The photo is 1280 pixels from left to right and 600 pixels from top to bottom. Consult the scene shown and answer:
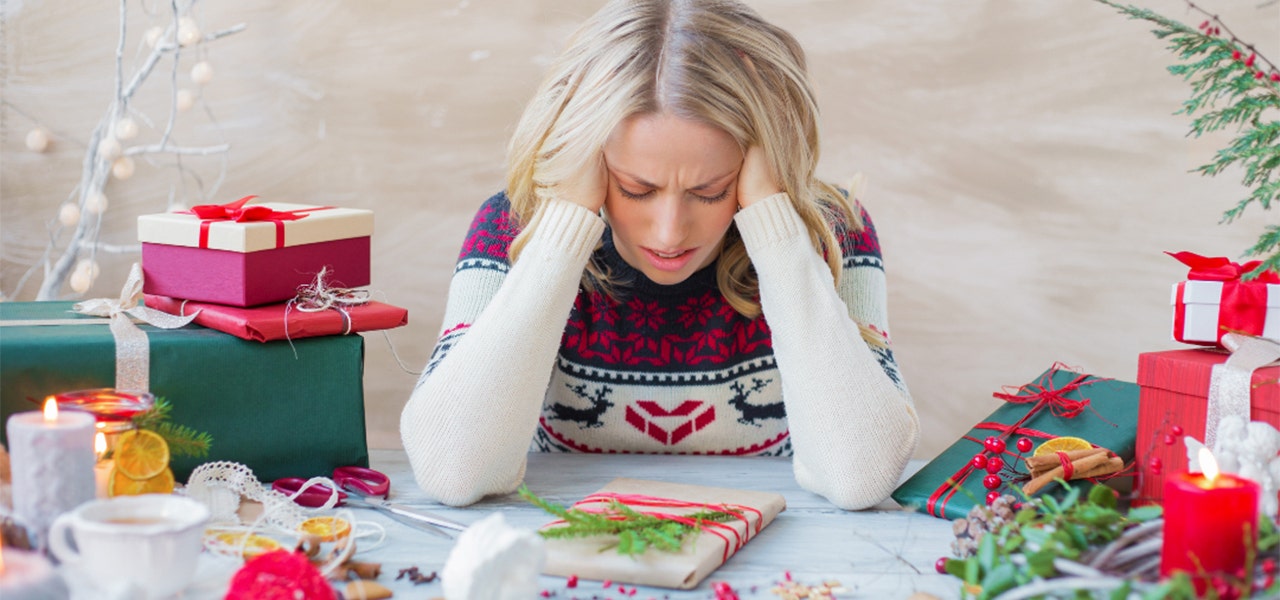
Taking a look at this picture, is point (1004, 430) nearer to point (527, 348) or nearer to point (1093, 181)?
point (527, 348)

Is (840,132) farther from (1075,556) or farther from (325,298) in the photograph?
(1075,556)

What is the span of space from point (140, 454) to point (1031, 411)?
0.98 metres

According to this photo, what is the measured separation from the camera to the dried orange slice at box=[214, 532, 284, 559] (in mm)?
998

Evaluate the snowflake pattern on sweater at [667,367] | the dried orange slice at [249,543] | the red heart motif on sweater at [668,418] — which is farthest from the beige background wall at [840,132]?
the dried orange slice at [249,543]

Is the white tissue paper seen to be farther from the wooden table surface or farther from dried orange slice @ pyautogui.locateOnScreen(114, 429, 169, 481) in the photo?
dried orange slice @ pyautogui.locateOnScreen(114, 429, 169, 481)

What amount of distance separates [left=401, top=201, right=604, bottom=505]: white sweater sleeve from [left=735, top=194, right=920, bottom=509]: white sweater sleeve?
23 cm

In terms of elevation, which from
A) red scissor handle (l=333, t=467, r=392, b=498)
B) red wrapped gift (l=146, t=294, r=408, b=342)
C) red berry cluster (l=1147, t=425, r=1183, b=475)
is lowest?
red scissor handle (l=333, t=467, r=392, b=498)

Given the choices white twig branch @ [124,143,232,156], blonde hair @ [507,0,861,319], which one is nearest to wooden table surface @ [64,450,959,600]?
blonde hair @ [507,0,861,319]

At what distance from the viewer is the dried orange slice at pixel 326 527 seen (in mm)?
1051

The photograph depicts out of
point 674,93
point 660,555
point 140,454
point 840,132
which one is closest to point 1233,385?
point 660,555

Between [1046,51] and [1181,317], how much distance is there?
156 centimetres

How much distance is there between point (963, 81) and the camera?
2572mm

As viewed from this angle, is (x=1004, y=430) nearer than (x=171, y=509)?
No

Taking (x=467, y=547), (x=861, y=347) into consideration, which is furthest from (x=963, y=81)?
(x=467, y=547)
